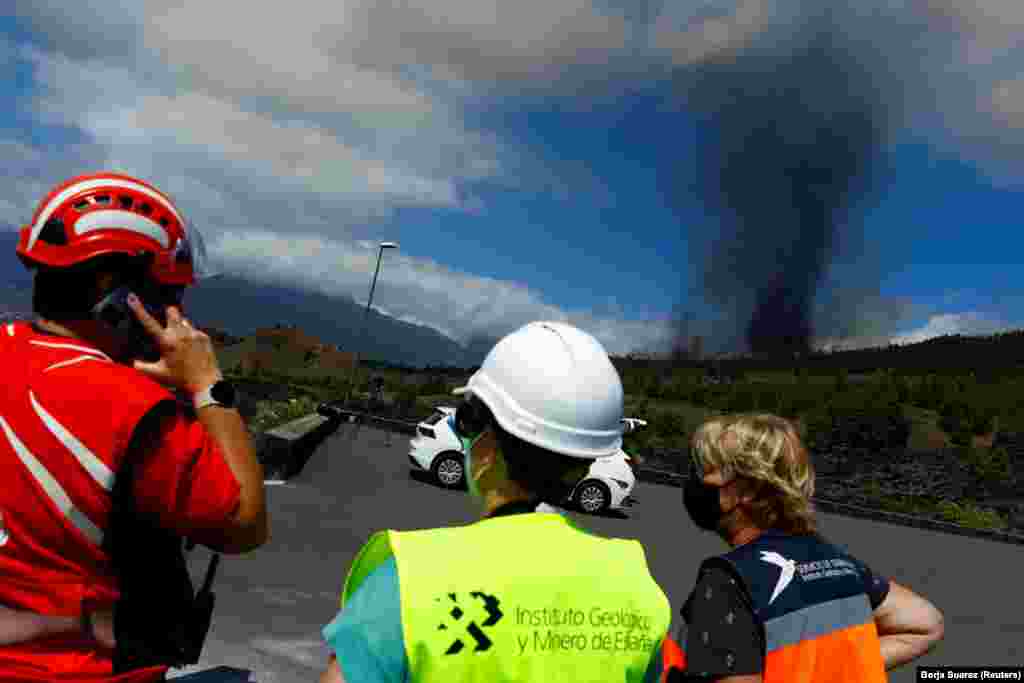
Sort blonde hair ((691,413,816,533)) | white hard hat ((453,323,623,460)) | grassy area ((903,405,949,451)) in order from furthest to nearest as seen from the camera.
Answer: grassy area ((903,405,949,451))
blonde hair ((691,413,816,533))
white hard hat ((453,323,623,460))

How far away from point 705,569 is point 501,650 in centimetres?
89

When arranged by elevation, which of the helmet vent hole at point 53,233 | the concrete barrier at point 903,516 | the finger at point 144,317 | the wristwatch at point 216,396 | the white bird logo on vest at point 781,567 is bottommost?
the white bird logo on vest at point 781,567

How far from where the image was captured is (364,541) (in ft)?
36.0

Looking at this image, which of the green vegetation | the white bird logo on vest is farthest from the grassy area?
the white bird logo on vest

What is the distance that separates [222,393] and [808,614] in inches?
58.2

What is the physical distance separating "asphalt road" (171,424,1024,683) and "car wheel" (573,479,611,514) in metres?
0.35

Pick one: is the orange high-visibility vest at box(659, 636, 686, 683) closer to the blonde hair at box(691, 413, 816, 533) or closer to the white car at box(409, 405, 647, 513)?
the blonde hair at box(691, 413, 816, 533)

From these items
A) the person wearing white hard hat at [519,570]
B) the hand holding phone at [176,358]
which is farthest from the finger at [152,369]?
the person wearing white hard hat at [519,570]

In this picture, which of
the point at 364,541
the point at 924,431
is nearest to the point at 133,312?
the point at 364,541

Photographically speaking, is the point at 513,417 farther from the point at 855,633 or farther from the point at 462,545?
the point at 855,633

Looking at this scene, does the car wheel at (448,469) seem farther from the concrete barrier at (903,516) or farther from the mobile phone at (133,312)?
the mobile phone at (133,312)

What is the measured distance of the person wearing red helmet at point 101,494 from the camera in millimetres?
1855

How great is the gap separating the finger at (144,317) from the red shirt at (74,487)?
18 cm

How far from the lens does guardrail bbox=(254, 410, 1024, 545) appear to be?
15180 millimetres
